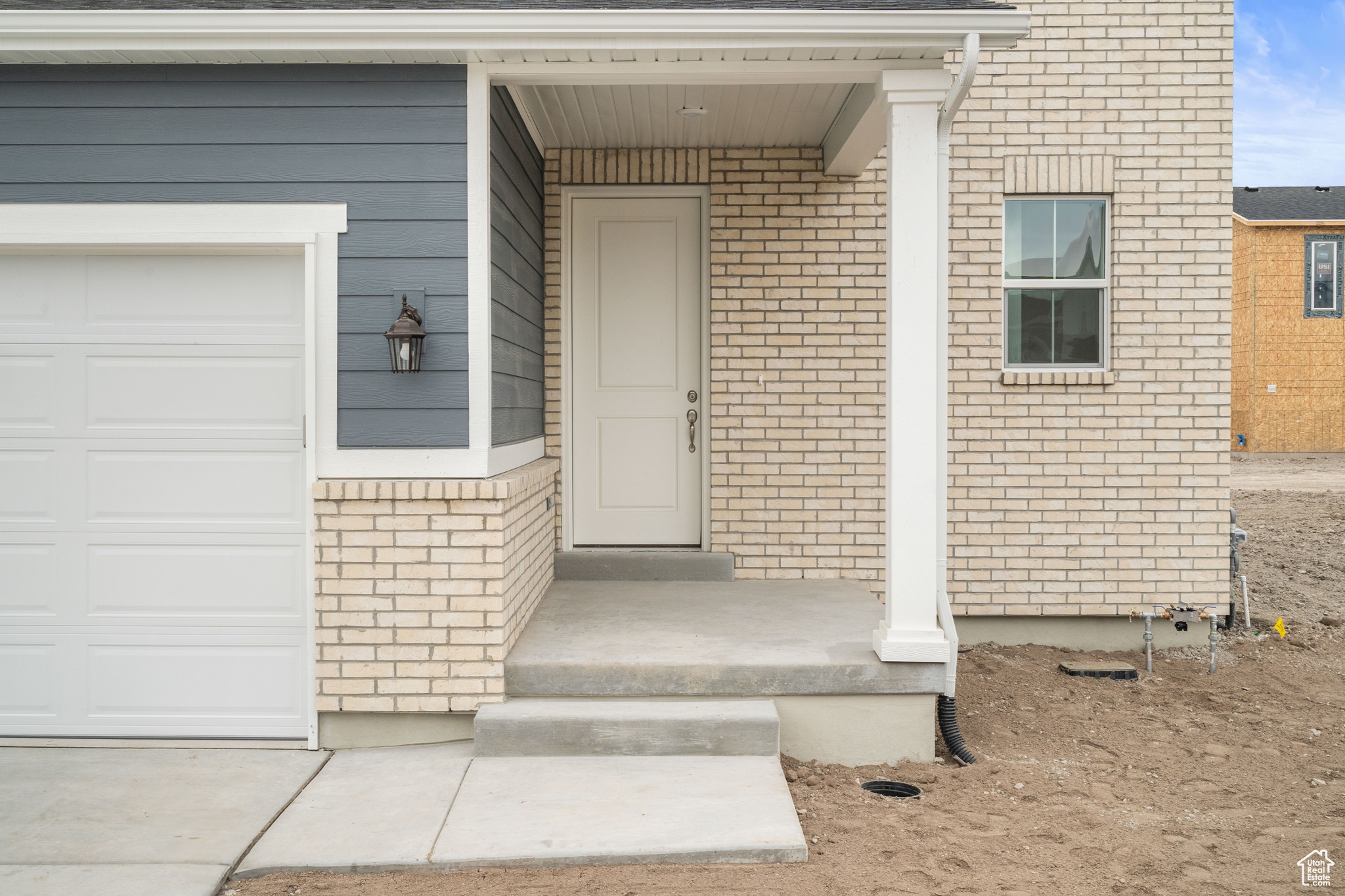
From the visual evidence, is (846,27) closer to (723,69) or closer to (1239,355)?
(723,69)

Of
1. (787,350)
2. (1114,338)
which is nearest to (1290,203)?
(1114,338)

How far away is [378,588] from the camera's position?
3.97 meters

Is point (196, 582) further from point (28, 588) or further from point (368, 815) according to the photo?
point (368, 815)

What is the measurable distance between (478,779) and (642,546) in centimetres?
253

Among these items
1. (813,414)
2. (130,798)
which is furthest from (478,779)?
(813,414)

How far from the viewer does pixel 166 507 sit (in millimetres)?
4121

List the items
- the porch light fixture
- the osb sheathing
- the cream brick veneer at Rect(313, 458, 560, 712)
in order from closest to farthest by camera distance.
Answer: the porch light fixture < the cream brick veneer at Rect(313, 458, 560, 712) < the osb sheathing

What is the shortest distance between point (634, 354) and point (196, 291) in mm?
2591

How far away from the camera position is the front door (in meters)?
5.91

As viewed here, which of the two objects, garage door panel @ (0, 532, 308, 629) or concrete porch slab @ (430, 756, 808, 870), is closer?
concrete porch slab @ (430, 756, 808, 870)

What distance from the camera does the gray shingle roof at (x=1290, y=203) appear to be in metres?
22.6

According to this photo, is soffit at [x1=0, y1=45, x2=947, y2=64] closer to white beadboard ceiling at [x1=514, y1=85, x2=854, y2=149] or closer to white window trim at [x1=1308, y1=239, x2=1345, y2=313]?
white beadboard ceiling at [x1=514, y1=85, x2=854, y2=149]

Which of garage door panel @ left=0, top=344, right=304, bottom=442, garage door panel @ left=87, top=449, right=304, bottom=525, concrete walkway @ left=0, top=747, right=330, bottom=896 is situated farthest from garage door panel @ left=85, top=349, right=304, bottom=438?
concrete walkway @ left=0, top=747, right=330, bottom=896

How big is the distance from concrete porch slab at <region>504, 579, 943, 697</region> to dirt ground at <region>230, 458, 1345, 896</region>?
38 cm
